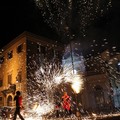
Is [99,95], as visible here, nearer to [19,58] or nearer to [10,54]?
[19,58]

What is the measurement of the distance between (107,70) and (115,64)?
2740 millimetres

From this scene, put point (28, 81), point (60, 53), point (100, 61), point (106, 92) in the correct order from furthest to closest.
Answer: point (100, 61) < point (60, 53) < point (106, 92) < point (28, 81)

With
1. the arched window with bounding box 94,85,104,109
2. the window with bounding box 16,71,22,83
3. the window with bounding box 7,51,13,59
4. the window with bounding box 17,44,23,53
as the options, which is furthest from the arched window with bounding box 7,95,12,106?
the arched window with bounding box 94,85,104,109

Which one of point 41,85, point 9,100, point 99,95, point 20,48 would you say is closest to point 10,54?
point 20,48

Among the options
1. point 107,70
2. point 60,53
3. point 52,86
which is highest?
point 60,53

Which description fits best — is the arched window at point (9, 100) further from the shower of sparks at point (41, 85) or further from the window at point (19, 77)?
the shower of sparks at point (41, 85)

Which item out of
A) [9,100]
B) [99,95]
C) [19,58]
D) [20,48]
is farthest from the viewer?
[99,95]

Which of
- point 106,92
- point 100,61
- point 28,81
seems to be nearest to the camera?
point 28,81

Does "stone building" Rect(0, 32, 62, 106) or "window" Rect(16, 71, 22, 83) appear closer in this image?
"stone building" Rect(0, 32, 62, 106)

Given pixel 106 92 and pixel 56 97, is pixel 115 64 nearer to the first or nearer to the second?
pixel 106 92

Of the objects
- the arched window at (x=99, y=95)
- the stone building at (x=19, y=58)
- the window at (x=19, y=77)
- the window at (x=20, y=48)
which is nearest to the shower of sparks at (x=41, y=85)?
the stone building at (x=19, y=58)

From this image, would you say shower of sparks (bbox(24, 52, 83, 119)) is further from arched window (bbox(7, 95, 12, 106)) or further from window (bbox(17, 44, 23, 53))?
arched window (bbox(7, 95, 12, 106))

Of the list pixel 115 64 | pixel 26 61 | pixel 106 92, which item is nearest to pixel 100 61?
pixel 115 64

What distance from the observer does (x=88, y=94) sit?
3312 centimetres
